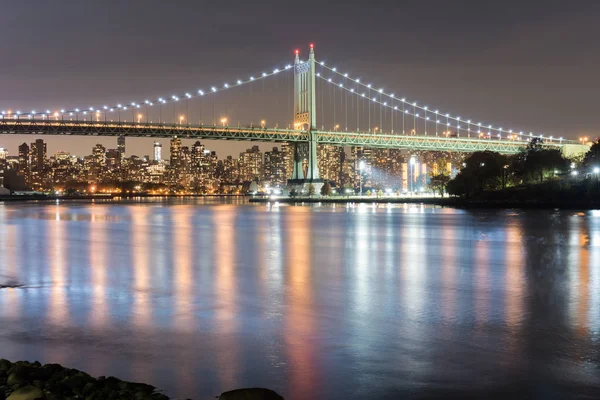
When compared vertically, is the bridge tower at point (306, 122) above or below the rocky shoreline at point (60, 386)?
above

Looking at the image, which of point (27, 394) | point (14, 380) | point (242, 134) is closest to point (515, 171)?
point (242, 134)

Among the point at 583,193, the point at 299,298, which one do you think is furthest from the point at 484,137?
the point at 299,298

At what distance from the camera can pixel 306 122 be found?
8925cm

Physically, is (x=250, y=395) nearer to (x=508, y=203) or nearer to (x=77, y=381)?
(x=77, y=381)

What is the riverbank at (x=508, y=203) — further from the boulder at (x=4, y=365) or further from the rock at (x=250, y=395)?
the boulder at (x=4, y=365)

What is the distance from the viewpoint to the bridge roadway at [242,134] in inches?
3162

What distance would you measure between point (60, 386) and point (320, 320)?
15.3 feet

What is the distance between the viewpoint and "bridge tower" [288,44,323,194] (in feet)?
289

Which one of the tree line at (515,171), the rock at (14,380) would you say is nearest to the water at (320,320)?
the rock at (14,380)

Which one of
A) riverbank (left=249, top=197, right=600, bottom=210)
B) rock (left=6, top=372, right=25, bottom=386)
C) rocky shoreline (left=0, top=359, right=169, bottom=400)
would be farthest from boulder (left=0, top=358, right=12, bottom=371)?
riverbank (left=249, top=197, right=600, bottom=210)

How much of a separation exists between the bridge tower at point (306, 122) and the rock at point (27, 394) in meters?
81.9

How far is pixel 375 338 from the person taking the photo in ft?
29.3

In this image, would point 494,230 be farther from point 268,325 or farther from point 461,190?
point 461,190

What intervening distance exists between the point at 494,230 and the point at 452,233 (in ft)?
8.98
